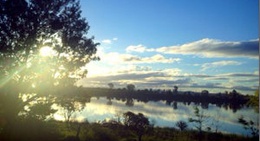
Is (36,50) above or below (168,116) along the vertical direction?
above

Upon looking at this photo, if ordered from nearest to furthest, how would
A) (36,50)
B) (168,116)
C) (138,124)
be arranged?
Answer: 1. (36,50)
2. (138,124)
3. (168,116)

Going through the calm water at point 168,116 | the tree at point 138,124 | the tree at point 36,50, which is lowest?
the calm water at point 168,116

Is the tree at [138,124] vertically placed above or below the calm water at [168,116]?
above

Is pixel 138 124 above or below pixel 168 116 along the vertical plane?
above

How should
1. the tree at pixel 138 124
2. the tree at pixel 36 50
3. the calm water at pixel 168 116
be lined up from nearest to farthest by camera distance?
the tree at pixel 36 50, the tree at pixel 138 124, the calm water at pixel 168 116

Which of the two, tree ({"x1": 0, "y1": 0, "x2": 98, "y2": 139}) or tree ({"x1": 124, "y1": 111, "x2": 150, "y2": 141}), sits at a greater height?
tree ({"x1": 0, "y1": 0, "x2": 98, "y2": 139})

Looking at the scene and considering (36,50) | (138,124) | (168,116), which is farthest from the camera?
(168,116)

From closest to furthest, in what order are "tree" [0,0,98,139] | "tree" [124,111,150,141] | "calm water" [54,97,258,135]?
"tree" [0,0,98,139], "tree" [124,111,150,141], "calm water" [54,97,258,135]

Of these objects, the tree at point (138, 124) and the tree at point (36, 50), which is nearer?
the tree at point (36, 50)

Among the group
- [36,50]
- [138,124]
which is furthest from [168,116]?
[36,50]

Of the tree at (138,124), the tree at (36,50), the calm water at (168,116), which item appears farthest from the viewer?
the calm water at (168,116)

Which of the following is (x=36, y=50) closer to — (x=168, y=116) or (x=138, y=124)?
(x=138, y=124)

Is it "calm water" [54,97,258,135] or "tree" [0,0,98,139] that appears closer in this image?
"tree" [0,0,98,139]

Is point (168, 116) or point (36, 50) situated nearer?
point (36, 50)
